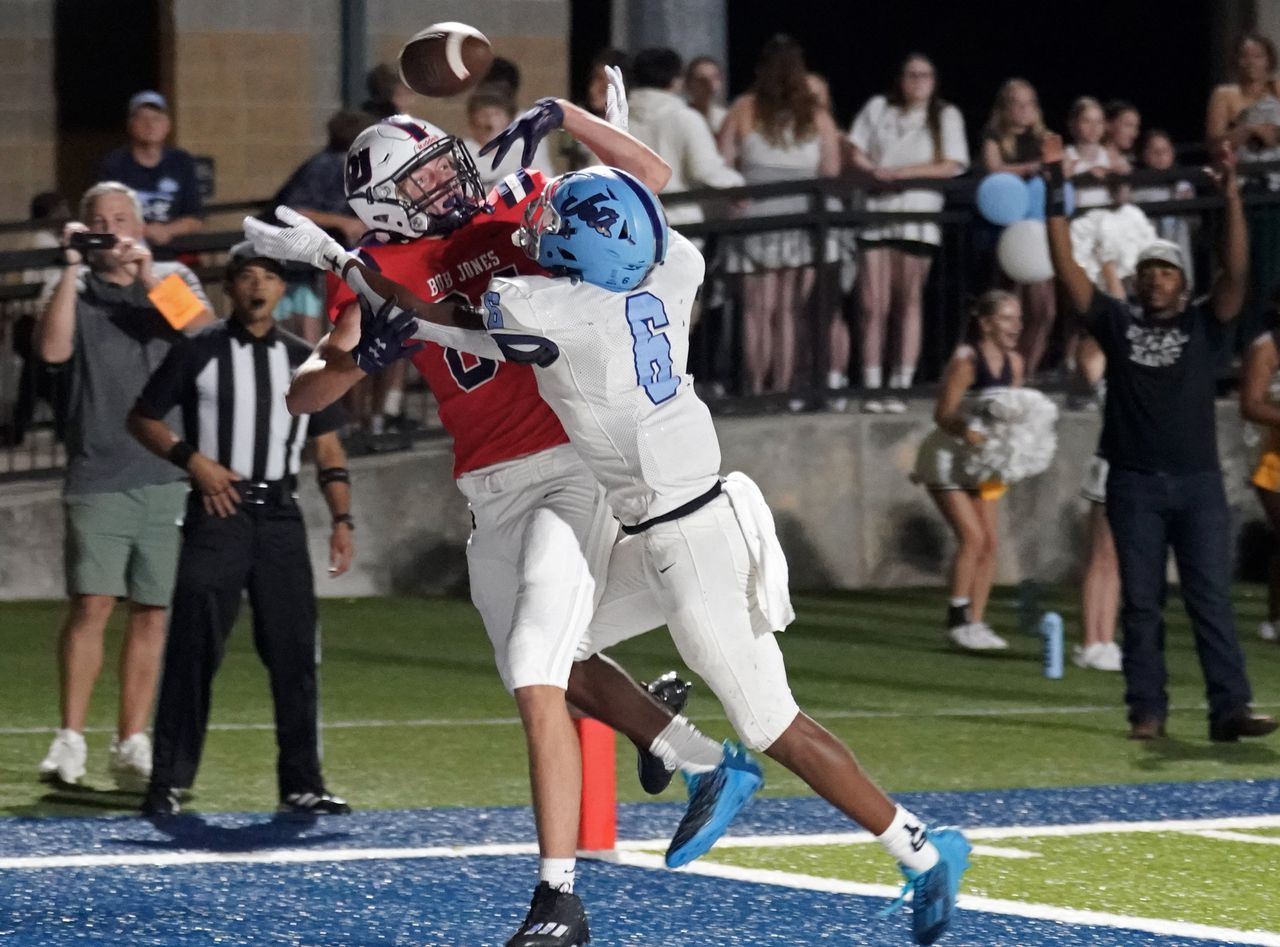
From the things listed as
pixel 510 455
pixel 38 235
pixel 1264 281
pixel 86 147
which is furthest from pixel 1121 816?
pixel 86 147

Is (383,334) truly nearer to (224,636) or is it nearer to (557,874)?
(557,874)

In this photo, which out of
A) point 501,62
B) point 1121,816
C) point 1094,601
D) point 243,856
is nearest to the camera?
point 243,856

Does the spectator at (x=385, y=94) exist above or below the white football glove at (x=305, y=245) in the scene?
above

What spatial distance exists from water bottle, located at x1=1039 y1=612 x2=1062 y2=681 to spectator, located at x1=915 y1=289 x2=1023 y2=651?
2.93 ft

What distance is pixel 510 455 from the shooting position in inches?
279

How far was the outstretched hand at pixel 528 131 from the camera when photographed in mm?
7043

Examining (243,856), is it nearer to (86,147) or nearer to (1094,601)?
(1094,601)

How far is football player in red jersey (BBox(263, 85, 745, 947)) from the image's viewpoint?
6.83 m

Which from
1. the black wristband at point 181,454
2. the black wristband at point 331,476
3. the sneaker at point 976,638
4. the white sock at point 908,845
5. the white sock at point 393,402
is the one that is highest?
the white sock at point 393,402

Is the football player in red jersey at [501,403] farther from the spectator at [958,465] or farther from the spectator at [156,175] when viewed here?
the spectator at [156,175]

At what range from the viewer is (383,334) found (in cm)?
657

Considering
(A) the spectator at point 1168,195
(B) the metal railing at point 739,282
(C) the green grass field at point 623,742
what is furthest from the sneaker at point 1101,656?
(A) the spectator at point 1168,195

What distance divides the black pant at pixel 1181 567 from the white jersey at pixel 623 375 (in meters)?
3.70

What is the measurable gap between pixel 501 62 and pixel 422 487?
250 centimetres
